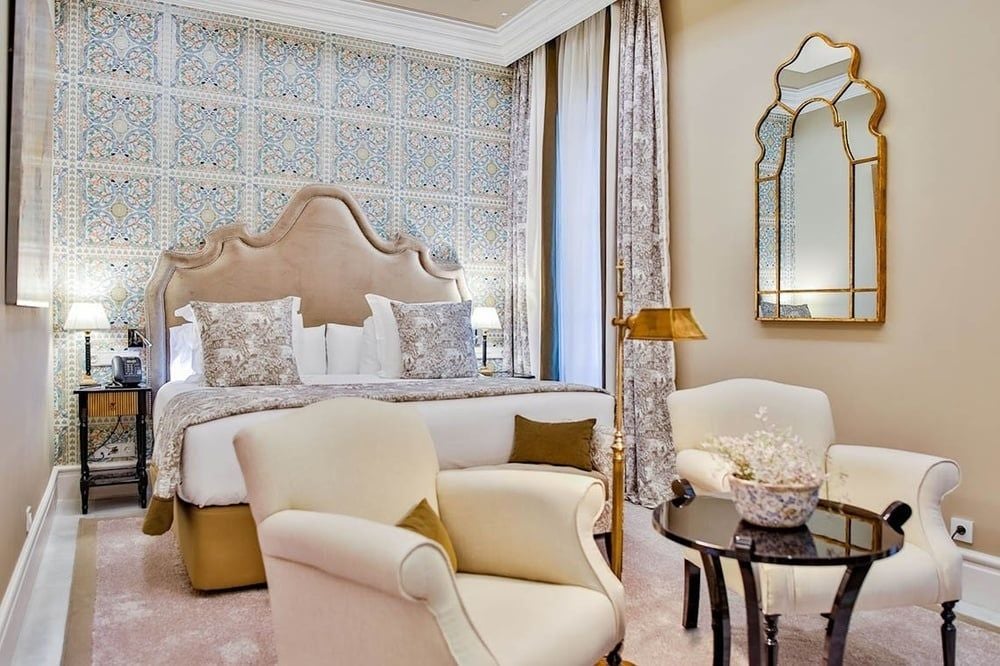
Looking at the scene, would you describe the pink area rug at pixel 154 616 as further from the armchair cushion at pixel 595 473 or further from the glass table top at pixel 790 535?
the glass table top at pixel 790 535

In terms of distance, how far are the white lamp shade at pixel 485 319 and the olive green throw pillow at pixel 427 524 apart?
355cm

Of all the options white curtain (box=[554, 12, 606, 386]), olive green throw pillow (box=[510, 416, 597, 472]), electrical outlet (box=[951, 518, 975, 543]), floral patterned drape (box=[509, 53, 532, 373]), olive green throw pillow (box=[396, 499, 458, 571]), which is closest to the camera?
olive green throw pillow (box=[396, 499, 458, 571])

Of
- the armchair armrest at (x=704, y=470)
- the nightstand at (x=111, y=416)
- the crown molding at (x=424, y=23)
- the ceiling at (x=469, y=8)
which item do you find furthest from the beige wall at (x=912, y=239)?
the nightstand at (x=111, y=416)

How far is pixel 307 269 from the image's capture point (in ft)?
16.6

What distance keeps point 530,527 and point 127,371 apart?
3.37 metres

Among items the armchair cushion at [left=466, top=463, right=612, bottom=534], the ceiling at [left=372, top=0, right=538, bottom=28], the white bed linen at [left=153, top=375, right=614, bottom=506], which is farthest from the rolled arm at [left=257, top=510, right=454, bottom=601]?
the ceiling at [left=372, top=0, right=538, bottom=28]

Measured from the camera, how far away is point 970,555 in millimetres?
2920

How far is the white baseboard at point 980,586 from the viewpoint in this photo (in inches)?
111

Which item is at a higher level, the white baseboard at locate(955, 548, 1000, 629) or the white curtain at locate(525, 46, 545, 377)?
the white curtain at locate(525, 46, 545, 377)

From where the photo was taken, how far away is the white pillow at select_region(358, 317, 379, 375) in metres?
4.85

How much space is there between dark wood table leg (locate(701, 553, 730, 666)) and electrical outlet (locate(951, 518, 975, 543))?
56.2 inches

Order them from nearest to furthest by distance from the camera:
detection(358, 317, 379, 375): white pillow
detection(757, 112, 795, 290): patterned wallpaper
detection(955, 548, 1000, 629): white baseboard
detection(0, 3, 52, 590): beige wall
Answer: detection(0, 3, 52, 590): beige wall
detection(955, 548, 1000, 629): white baseboard
detection(757, 112, 795, 290): patterned wallpaper
detection(358, 317, 379, 375): white pillow

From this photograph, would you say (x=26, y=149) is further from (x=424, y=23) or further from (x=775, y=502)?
(x=424, y=23)

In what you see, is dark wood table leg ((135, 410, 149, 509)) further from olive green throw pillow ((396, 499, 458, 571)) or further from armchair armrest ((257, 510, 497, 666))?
armchair armrest ((257, 510, 497, 666))
